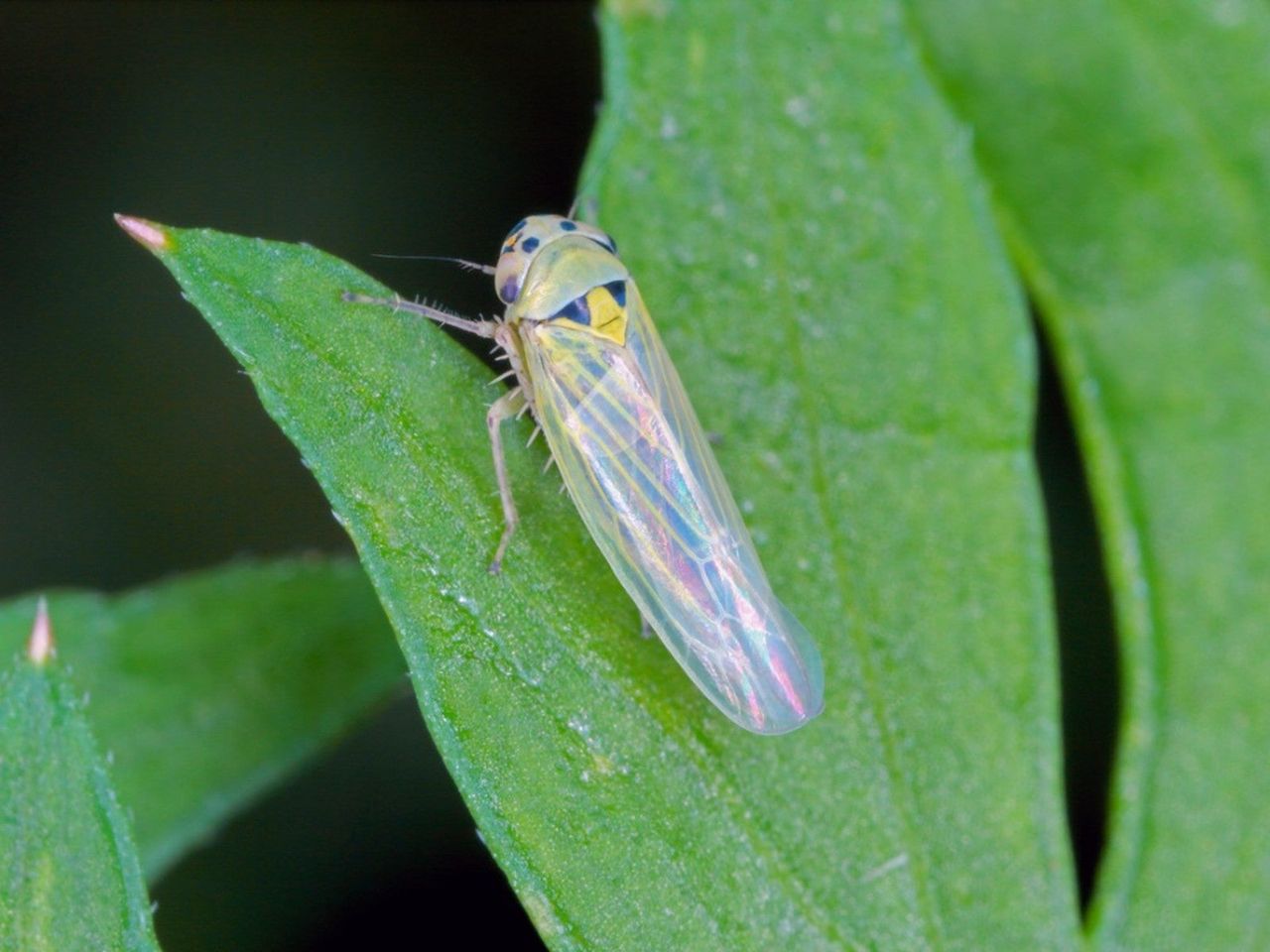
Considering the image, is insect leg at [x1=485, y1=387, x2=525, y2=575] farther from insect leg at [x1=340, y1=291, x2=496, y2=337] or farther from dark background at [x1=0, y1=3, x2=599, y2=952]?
dark background at [x1=0, y1=3, x2=599, y2=952]

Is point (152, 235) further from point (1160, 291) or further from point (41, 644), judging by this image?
point (1160, 291)

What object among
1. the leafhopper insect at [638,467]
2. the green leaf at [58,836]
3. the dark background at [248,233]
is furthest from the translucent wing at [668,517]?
the green leaf at [58,836]

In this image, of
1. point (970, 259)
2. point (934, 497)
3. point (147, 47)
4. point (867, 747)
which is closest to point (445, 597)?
point (867, 747)

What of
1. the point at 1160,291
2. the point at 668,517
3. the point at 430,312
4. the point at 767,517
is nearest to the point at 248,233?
the point at 430,312

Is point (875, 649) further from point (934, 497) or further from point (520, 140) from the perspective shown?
point (520, 140)

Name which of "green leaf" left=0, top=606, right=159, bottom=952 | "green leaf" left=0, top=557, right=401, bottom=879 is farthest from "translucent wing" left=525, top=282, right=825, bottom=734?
"green leaf" left=0, top=606, right=159, bottom=952

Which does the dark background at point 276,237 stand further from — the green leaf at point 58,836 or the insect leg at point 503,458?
the green leaf at point 58,836

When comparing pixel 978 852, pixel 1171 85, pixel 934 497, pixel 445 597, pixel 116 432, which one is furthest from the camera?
pixel 116 432
